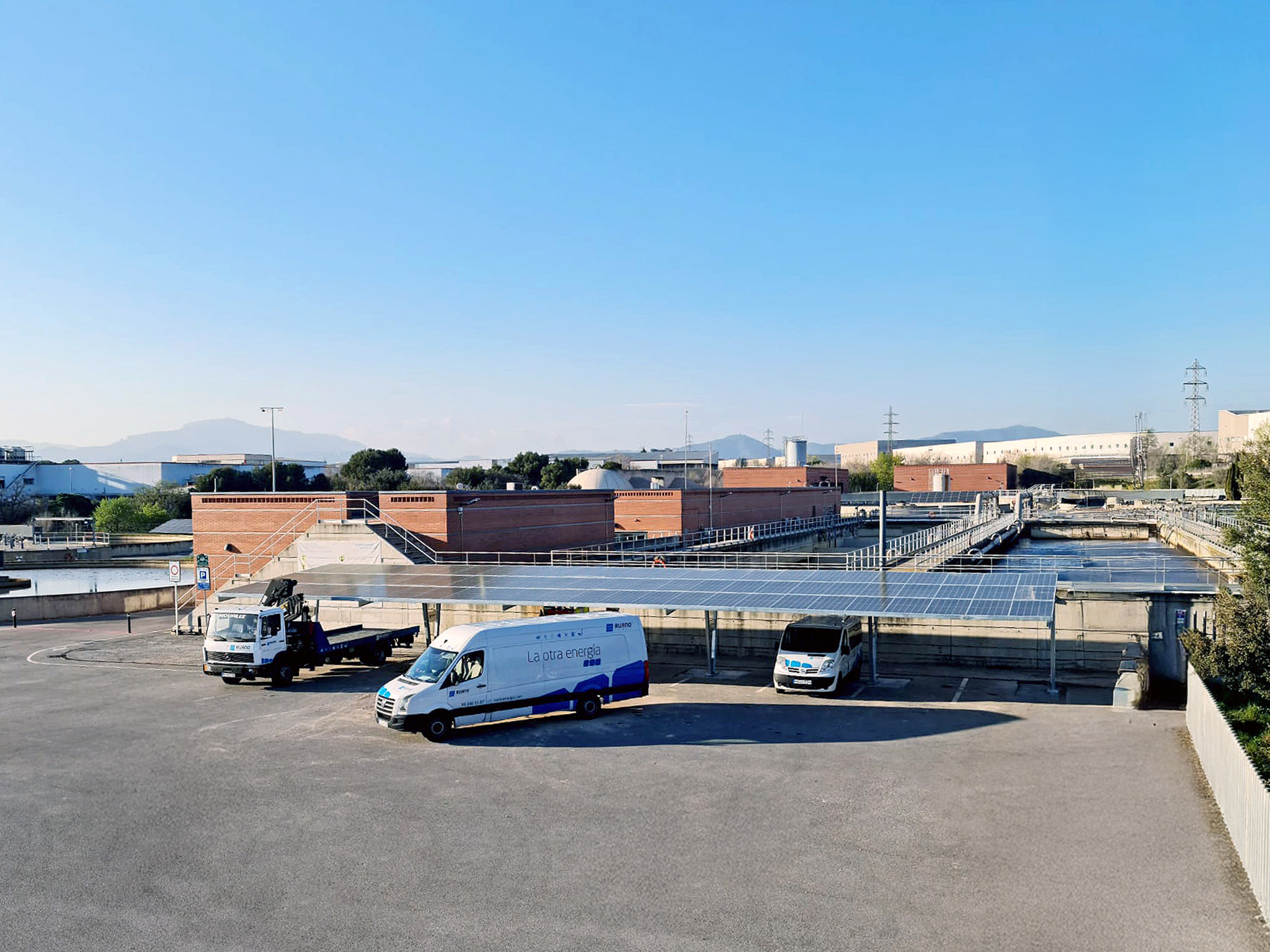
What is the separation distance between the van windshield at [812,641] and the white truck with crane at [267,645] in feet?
41.2

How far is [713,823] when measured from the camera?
14.1 metres

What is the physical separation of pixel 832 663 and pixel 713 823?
9418mm

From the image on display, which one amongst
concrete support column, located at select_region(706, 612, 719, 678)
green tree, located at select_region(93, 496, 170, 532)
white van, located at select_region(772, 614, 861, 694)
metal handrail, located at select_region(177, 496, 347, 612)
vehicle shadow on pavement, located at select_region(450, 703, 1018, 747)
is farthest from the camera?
green tree, located at select_region(93, 496, 170, 532)

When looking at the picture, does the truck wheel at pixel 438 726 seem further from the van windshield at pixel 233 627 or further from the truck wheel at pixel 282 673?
the van windshield at pixel 233 627

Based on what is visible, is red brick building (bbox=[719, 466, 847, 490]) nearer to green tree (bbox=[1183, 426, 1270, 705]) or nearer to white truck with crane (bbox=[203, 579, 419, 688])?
white truck with crane (bbox=[203, 579, 419, 688])

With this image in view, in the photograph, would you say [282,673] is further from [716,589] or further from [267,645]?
[716,589]

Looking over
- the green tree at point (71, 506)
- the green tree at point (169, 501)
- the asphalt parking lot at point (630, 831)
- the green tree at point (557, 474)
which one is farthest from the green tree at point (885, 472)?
the asphalt parking lot at point (630, 831)

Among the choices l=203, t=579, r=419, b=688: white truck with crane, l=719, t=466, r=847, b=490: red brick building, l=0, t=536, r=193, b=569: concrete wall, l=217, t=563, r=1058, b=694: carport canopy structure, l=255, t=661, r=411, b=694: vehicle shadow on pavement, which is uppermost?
l=719, t=466, r=847, b=490: red brick building

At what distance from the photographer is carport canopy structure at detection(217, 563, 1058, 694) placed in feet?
75.6

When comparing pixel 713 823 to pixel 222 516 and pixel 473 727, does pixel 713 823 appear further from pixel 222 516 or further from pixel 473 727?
pixel 222 516

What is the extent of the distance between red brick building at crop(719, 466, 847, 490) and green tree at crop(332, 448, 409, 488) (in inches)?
1488

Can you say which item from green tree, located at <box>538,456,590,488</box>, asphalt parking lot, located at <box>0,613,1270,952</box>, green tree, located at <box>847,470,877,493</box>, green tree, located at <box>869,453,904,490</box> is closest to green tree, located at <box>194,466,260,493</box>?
green tree, located at <box>538,456,590,488</box>

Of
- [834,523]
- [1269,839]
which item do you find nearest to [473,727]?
[1269,839]

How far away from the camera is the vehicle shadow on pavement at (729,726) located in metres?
18.9
